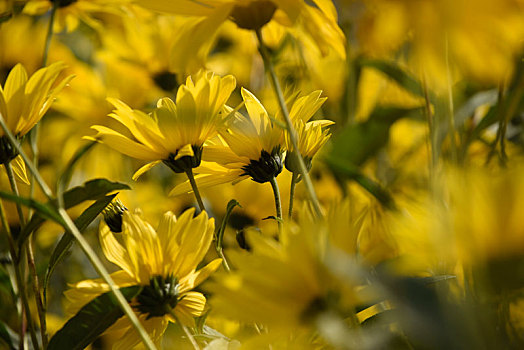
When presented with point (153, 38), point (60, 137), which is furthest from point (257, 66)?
point (60, 137)

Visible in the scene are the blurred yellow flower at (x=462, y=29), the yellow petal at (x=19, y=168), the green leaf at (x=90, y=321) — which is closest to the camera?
the blurred yellow flower at (x=462, y=29)

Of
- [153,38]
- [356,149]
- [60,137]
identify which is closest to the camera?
[356,149]

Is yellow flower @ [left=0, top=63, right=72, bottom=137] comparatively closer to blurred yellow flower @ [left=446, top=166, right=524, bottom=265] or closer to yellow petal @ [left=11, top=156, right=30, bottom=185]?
yellow petal @ [left=11, top=156, right=30, bottom=185]

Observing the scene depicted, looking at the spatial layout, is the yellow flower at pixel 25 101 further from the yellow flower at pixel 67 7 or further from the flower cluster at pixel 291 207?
the yellow flower at pixel 67 7

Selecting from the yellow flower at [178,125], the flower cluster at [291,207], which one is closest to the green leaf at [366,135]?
the flower cluster at [291,207]

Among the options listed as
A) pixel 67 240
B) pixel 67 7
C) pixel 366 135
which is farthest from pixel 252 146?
pixel 67 7

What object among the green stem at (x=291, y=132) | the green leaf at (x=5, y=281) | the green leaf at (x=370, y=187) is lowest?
the green leaf at (x=5, y=281)

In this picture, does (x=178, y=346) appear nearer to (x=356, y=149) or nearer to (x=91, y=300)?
(x=91, y=300)
